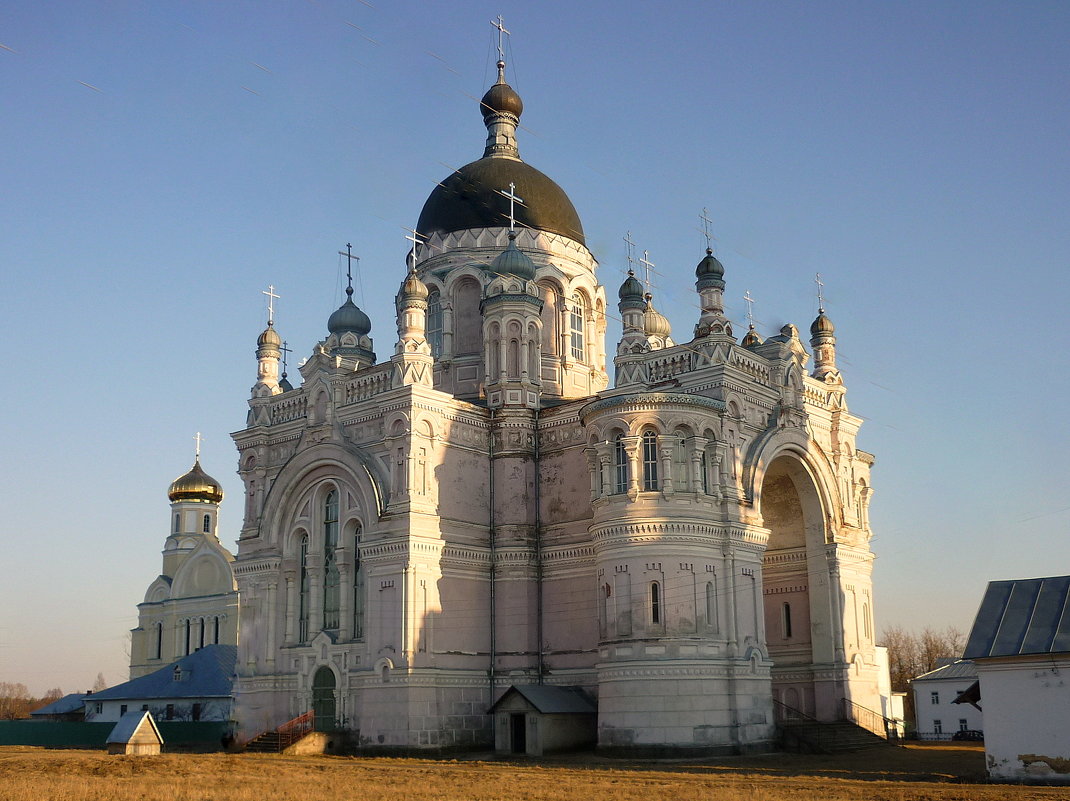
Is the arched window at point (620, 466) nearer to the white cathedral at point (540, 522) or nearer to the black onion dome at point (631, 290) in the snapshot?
the white cathedral at point (540, 522)

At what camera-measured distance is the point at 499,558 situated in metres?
32.6

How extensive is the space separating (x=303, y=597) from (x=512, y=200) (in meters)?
14.2

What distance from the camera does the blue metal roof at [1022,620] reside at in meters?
21.2

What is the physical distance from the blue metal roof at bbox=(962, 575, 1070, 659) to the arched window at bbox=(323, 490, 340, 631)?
1789cm

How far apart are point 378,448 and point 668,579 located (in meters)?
9.10

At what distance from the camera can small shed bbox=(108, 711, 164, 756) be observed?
31672 millimetres

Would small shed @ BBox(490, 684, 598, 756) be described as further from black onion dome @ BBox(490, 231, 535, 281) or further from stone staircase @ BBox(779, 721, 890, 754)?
black onion dome @ BBox(490, 231, 535, 281)

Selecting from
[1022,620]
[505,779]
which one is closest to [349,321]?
[505,779]

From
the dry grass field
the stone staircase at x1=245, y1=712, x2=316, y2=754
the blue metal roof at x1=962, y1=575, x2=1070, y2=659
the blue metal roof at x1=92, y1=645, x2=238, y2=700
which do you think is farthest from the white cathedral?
the blue metal roof at x1=92, y1=645, x2=238, y2=700

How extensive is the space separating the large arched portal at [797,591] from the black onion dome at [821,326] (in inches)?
215

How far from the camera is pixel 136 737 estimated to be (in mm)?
31859

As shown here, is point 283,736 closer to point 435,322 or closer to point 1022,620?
point 435,322

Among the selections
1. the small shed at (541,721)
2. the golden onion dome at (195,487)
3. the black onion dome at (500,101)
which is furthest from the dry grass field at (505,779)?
the golden onion dome at (195,487)

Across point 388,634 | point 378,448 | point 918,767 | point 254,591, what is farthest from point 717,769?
point 254,591
